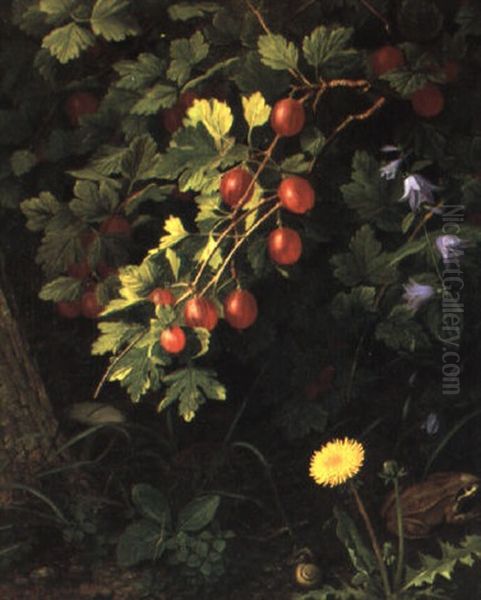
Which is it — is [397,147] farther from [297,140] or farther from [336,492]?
[336,492]

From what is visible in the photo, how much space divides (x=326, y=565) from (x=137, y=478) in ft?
2.10

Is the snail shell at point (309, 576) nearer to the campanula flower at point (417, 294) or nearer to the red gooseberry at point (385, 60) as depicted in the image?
the campanula flower at point (417, 294)

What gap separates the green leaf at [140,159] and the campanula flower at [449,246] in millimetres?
732

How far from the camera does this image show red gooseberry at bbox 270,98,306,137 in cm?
275

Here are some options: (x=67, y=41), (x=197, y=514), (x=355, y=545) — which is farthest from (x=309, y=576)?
(x=67, y=41)

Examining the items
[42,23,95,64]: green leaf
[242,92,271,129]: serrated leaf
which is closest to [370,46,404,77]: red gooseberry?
[242,92,271,129]: serrated leaf

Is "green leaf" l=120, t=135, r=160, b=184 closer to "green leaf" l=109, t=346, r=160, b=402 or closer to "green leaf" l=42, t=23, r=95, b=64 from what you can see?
"green leaf" l=42, t=23, r=95, b=64

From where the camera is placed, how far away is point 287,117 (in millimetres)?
2748

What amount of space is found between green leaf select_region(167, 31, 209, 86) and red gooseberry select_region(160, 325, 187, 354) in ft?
2.04

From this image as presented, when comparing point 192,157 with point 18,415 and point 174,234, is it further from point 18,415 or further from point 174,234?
point 18,415

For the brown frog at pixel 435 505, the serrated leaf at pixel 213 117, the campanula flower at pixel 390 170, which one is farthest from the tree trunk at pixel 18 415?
the campanula flower at pixel 390 170

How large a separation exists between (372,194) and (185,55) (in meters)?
0.58

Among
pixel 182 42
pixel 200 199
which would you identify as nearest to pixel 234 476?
pixel 200 199

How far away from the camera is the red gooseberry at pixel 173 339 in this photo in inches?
110
